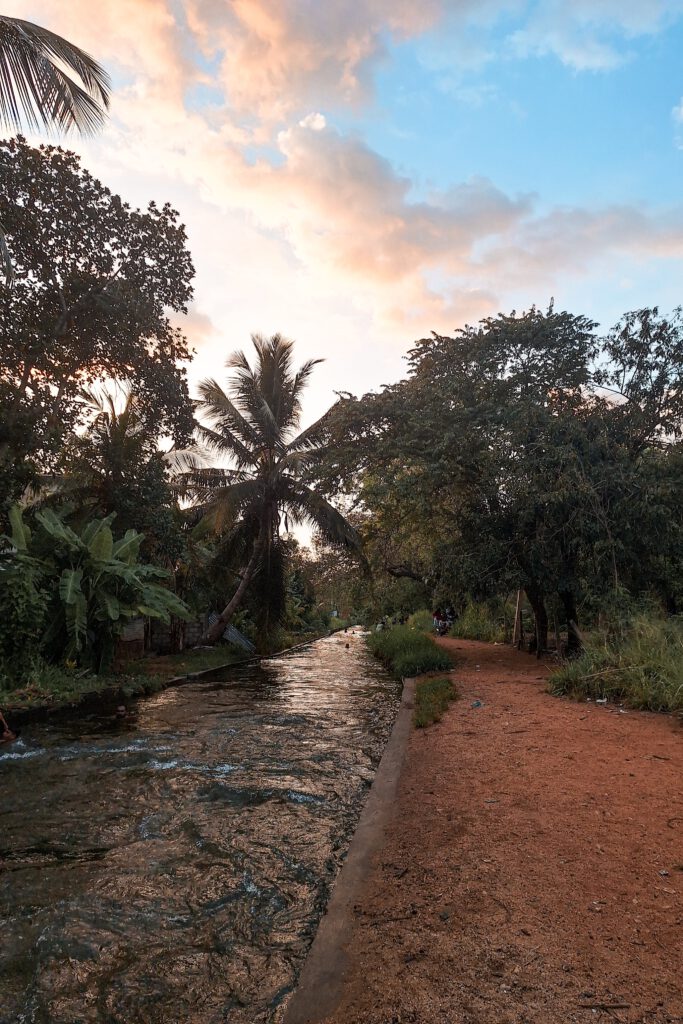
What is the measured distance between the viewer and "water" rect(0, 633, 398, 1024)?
250cm

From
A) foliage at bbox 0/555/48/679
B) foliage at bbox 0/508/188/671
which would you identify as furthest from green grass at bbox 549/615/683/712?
foliage at bbox 0/555/48/679

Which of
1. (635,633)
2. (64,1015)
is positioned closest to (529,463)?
(635,633)

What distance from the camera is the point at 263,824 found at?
440 cm

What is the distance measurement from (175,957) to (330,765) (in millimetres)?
3530

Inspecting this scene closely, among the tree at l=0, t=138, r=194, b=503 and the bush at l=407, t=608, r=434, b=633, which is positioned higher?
the tree at l=0, t=138, r=194, b=503

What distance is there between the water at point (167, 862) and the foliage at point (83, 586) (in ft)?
9.31

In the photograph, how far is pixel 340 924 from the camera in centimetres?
287

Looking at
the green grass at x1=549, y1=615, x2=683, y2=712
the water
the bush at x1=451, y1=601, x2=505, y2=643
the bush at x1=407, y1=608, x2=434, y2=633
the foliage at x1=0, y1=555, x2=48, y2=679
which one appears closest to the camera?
the water

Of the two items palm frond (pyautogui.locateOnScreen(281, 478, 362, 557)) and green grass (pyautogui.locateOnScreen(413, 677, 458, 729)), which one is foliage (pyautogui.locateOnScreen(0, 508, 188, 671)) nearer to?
green grass (pyautogui.locateOnScreen(413, 677, 458, 729))

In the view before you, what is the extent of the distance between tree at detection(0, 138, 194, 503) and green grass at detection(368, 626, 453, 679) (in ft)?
28.1

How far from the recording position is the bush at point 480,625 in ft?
67.7

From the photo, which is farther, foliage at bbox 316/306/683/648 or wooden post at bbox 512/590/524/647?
wooden post at bbox 512/590/524/647

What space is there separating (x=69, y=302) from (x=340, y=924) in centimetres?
1275

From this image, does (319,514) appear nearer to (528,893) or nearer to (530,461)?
(530,461)
